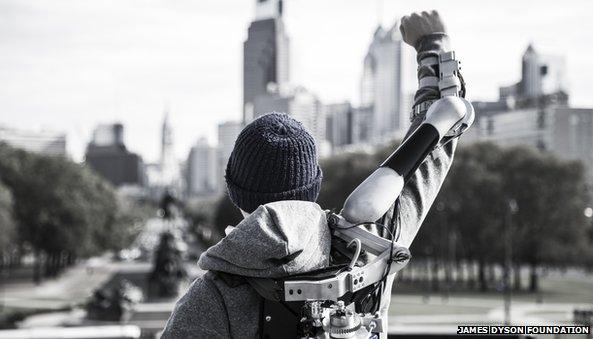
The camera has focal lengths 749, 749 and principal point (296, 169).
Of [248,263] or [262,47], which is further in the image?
[262,47]

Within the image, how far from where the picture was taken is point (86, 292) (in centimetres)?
5269

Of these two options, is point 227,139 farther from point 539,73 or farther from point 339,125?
point 339,125

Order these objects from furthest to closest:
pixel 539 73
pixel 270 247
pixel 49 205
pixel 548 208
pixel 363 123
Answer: pixel 363 123
pixel 49 205
pixel 548 208
pixel 539 73
pixel 270 247

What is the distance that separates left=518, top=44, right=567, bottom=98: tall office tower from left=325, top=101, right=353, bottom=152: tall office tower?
226ft

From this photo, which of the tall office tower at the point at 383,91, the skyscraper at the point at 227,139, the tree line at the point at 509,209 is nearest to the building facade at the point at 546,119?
→ the tree line at the point at 509,209

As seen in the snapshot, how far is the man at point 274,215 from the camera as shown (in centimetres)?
199

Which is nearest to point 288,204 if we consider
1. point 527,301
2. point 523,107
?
point 527,301

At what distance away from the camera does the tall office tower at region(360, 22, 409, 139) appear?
3504 inches

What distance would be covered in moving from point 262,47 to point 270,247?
6448cm

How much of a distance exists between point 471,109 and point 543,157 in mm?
49150

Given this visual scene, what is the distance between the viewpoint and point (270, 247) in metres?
1.94

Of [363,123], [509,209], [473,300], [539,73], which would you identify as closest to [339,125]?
[363,123]

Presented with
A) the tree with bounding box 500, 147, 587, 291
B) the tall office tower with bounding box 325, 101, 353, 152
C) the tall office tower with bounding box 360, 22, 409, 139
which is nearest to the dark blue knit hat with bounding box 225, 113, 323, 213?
the tree with bounding box 500, 147, 587, 291

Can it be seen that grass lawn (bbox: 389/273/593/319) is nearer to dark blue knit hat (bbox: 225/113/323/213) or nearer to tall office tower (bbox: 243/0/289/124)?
tall office tower (bbox: 243/0/289/124)
